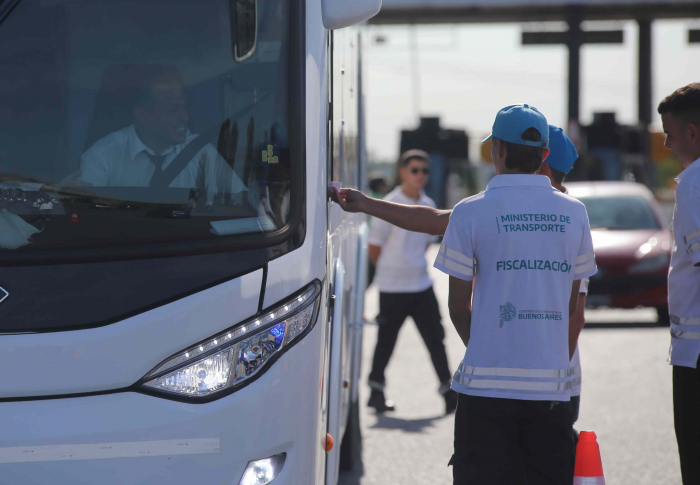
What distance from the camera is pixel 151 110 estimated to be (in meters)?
3.14

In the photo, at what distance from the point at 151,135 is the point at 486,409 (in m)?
1.44

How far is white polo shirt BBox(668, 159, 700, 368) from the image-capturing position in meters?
3.53

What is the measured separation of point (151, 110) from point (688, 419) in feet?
7.64

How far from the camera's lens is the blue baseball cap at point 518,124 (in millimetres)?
Answer: 3185

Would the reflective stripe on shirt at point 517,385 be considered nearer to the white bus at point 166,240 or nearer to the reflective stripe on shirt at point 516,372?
the reflective stripe on shirt at point 516,372

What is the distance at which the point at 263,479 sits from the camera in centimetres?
287

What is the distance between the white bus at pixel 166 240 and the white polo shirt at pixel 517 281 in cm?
51

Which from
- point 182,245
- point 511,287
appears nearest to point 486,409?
point 511,287

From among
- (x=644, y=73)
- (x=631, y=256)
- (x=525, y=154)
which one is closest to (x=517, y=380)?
(x=525, y=154)

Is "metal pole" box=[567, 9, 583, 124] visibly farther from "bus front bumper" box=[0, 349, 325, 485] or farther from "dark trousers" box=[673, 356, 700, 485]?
"bus front bumper" box=[0, 349, 325, 485]

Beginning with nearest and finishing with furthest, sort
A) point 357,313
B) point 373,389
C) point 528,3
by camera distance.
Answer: point 357,313 < point 373,389 < point 528,3

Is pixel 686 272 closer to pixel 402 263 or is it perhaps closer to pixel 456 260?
pixel 456 260

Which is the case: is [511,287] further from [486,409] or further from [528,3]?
[528,3]

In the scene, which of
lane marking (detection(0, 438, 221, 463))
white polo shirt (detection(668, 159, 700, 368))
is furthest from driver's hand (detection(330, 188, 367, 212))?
lane marking (detection(0, 438, 221, 463))
